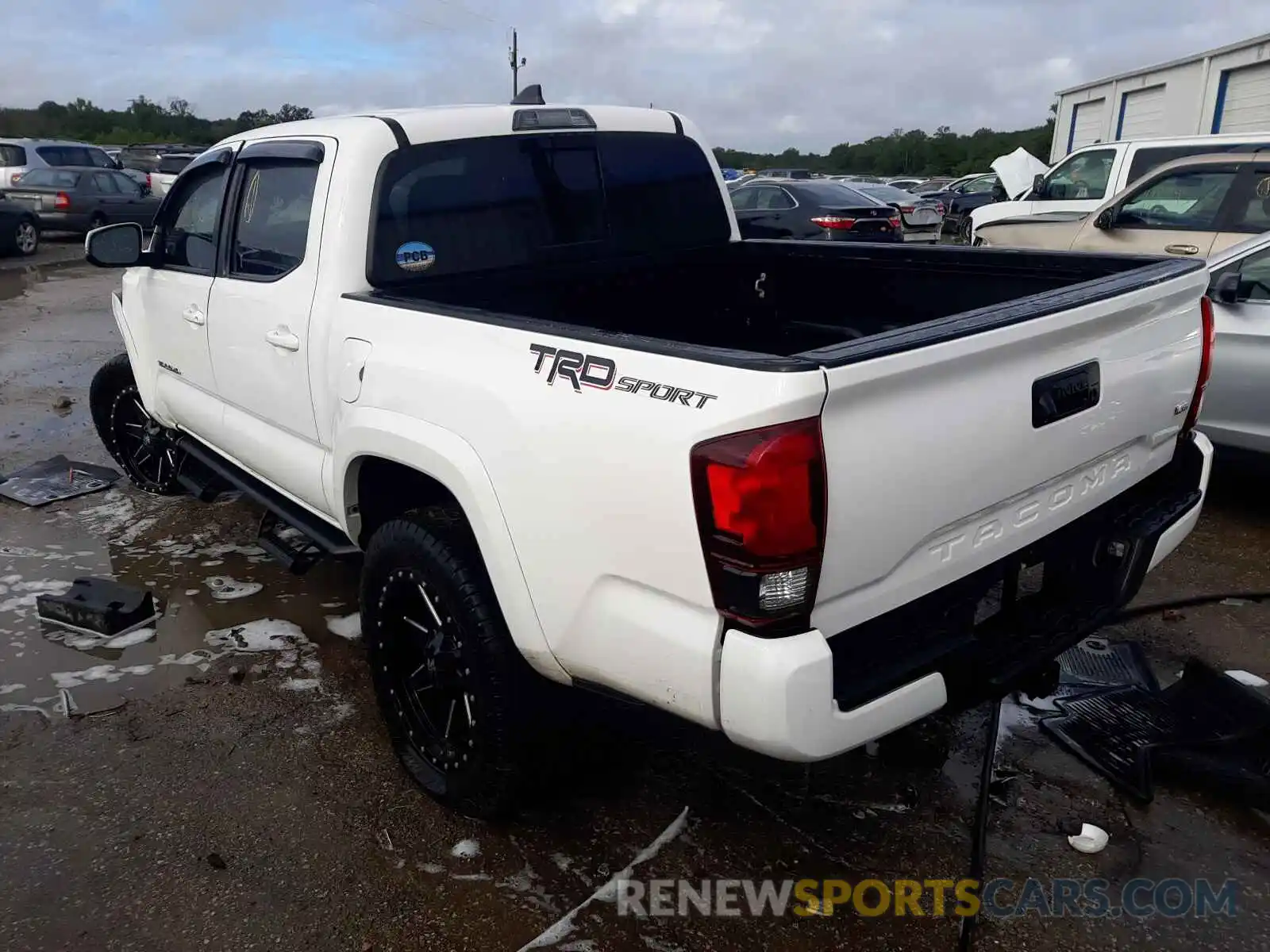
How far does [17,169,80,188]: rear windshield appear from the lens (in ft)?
58.0

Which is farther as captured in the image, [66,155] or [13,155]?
[66,155]

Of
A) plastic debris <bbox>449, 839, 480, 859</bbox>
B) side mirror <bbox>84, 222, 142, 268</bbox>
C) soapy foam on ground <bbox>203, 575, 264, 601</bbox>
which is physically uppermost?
side mirror <bbox>84, 222, 142, 268</bbox>

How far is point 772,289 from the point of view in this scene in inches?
163

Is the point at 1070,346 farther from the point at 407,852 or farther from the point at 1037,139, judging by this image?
the point at 1037,139

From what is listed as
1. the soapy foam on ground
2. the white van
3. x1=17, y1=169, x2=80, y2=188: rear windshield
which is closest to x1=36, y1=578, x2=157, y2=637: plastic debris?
the soapy foam on ground

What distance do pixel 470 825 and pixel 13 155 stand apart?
19.9 meters

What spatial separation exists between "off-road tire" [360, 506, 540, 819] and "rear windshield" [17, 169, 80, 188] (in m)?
18.4

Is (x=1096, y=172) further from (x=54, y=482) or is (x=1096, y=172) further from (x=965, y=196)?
(x=965, y=196)

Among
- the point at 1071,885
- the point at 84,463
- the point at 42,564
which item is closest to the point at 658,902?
the point at 1071,885

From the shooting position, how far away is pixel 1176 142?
934cm

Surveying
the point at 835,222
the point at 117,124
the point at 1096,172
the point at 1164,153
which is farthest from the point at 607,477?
the point at 117,124

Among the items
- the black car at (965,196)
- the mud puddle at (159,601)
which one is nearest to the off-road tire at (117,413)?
the mud puddle at (159,601)

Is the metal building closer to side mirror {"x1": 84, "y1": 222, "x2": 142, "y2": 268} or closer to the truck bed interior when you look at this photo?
the truck bed interior

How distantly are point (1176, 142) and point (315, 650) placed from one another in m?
9.18
